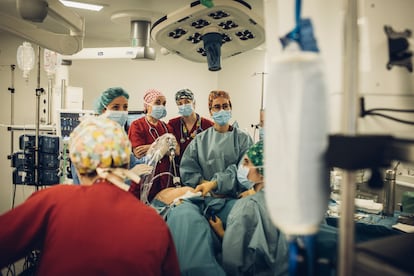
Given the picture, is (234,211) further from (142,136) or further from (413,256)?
(142,136)

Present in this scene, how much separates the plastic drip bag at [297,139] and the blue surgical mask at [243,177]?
138 centimetres

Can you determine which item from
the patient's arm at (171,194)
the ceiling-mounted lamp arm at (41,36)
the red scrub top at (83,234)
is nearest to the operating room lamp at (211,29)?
the ceiling-mounted lamp arm at (41,36)

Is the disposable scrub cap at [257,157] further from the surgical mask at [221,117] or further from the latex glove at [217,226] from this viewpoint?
the surgical mask at [221,117]

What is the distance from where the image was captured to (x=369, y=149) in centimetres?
62

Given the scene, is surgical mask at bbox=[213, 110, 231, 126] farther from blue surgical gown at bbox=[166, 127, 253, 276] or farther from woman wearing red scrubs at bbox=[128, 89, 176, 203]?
woman wearing red scrubs at bbox=[128, 89, 176, 203]

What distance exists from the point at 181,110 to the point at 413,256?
248cm

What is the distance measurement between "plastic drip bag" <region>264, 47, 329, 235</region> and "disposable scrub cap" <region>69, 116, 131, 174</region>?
69cm

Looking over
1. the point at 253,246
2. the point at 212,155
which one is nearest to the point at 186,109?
the point at 212,155

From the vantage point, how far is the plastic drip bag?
62 cm

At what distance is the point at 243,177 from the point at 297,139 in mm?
1506

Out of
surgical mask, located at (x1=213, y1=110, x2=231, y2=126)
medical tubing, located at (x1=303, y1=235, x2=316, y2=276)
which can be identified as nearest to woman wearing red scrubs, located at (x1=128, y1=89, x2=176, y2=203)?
surgical mask, located at (x1=213, y1=110, x2=231, y2=126)

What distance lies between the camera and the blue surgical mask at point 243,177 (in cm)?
207

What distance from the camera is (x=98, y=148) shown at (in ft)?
3.86

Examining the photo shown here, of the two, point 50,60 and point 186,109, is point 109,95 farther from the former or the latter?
point 50,60
